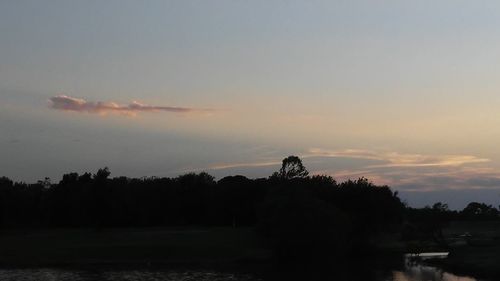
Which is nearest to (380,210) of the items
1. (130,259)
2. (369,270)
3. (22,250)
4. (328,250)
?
(328,250)

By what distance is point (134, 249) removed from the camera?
86062mm

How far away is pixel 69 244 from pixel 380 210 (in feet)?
160

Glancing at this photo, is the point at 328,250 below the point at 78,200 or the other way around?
below

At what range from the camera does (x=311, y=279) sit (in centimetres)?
5966

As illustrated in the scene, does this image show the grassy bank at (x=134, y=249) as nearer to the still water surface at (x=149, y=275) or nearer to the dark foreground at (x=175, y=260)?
the dark foreground at (x=175, y=260)

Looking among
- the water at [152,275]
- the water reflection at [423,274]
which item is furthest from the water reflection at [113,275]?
the water reflection at [423,274]

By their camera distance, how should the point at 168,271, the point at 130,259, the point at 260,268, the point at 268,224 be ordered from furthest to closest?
the point at 268,224 → the point at 130,259 → the point at 260,268 → the point at 168,271

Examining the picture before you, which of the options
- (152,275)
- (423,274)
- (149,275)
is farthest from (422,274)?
(149,275)

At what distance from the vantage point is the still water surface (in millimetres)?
58750

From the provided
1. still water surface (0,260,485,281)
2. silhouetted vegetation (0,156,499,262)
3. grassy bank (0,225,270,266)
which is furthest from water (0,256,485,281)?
silhouetted vegetation (0,156,499,262)

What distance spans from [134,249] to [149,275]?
2420cm

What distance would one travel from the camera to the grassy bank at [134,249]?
3125 inches

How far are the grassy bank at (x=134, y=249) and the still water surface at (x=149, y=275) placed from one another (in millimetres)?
10431

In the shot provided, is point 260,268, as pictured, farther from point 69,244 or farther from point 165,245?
point 69,244
